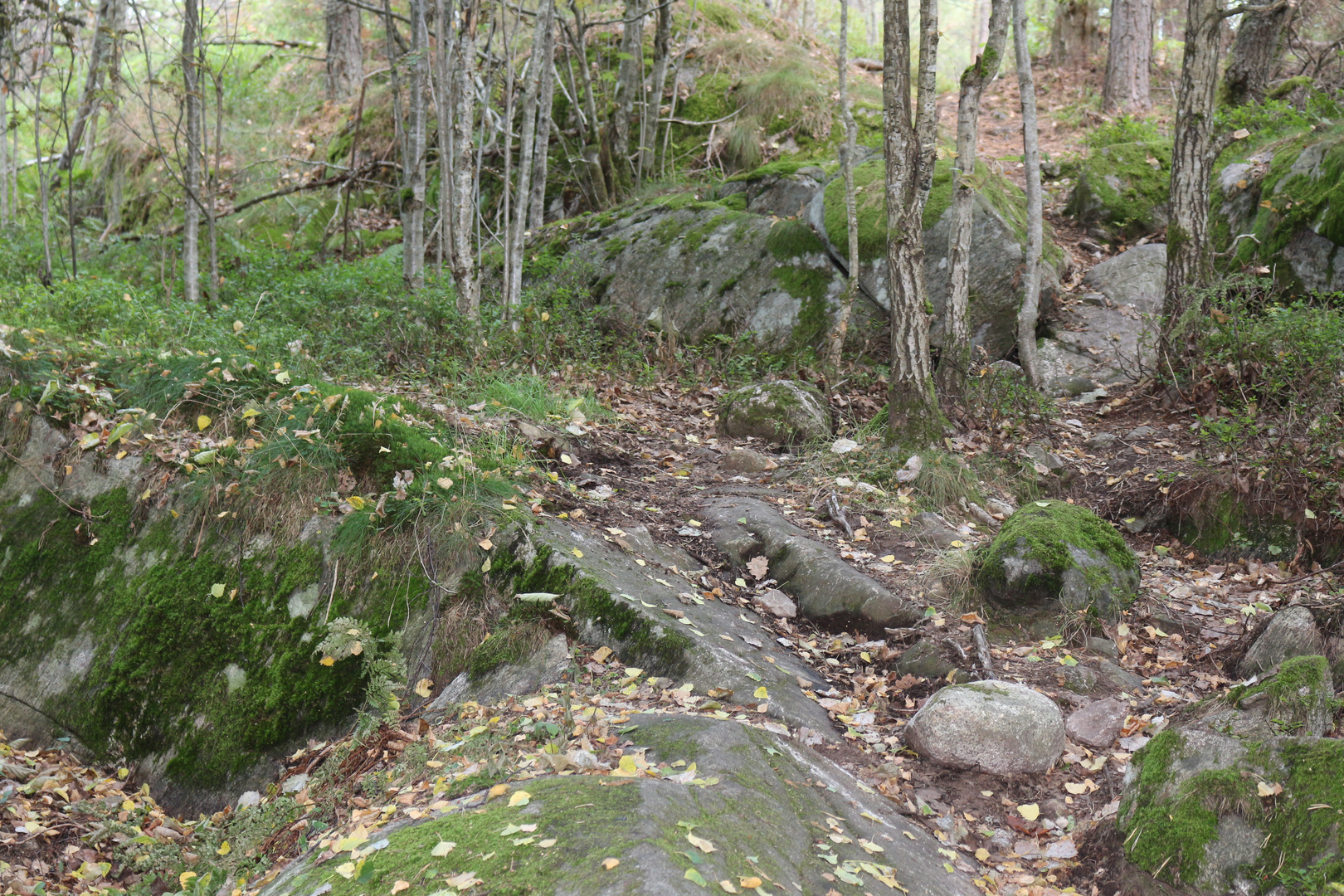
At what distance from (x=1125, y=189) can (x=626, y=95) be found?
19.2 ft

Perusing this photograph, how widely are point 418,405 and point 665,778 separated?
3.25m

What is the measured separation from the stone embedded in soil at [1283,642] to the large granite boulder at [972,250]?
3.75 m

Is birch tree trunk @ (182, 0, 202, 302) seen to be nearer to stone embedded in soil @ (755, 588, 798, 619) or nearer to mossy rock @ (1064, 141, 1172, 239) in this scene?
stone embedded in soil @ (755, 588, 798, 619)

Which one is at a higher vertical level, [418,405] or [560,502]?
[418,405]

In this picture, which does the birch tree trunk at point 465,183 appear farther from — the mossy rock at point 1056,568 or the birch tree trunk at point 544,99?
the mossy rock at point 1056,568

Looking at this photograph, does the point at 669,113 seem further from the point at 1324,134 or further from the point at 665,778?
the point at 665,778

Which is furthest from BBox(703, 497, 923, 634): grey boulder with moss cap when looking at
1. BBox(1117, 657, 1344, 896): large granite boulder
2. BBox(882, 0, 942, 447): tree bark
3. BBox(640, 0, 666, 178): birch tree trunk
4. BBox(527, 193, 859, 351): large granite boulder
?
BBox(640, 0, 666, 178): birch tree trunk

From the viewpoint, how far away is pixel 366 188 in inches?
472

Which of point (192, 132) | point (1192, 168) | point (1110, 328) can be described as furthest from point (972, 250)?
point (192, 132)

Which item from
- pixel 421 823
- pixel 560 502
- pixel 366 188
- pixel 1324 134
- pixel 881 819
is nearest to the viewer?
pixel 421 823

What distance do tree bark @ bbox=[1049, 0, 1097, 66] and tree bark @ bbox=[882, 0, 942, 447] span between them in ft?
34.1

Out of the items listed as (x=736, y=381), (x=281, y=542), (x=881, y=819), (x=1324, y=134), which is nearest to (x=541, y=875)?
(x=881, y=819)

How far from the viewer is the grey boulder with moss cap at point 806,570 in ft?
14.1

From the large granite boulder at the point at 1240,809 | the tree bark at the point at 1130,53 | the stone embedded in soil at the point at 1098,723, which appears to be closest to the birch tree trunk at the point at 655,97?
the tree bark at the point at 1130,53
